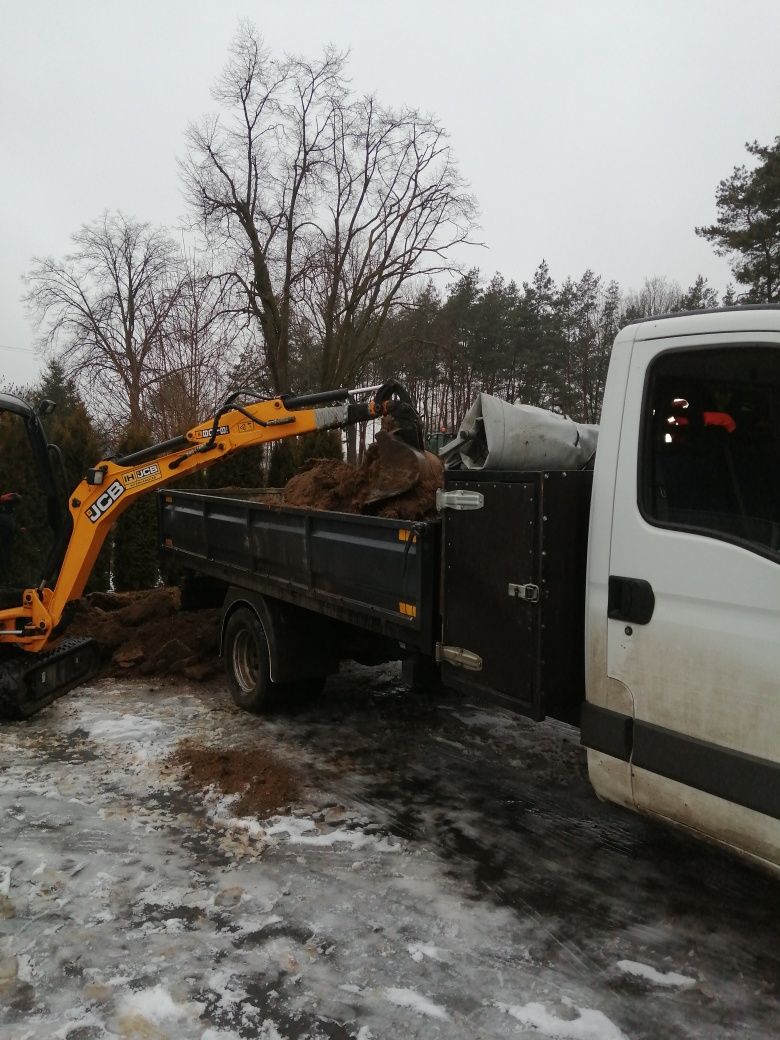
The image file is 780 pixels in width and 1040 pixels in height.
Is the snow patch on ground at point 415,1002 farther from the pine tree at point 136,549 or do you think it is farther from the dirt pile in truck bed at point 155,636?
the pine tree at point 136,549

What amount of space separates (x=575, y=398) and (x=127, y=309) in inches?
767

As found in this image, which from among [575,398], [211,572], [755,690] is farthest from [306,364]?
[755,690]

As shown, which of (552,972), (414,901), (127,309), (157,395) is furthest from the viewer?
(127,309)

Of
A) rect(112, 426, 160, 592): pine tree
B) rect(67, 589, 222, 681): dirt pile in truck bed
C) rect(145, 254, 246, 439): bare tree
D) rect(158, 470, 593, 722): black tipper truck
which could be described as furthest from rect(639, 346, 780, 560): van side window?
rect(145, 254, 246, 439): bare tree

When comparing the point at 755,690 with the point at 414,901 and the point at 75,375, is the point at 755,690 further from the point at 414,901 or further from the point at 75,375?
the point at 75,375

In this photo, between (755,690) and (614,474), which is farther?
Result: (614,474)

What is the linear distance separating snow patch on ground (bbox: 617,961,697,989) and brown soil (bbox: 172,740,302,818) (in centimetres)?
198

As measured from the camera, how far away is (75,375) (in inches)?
1172

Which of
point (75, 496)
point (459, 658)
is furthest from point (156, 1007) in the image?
point (75, 496)

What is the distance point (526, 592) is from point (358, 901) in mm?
1538

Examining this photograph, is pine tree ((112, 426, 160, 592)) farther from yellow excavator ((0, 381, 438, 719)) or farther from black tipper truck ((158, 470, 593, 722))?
black tipper truck ((158, 470, 593, 722))

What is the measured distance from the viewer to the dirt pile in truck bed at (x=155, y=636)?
6.76 meters

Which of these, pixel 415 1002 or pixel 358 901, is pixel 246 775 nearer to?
pixel 358 901

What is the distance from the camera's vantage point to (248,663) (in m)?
5.71
